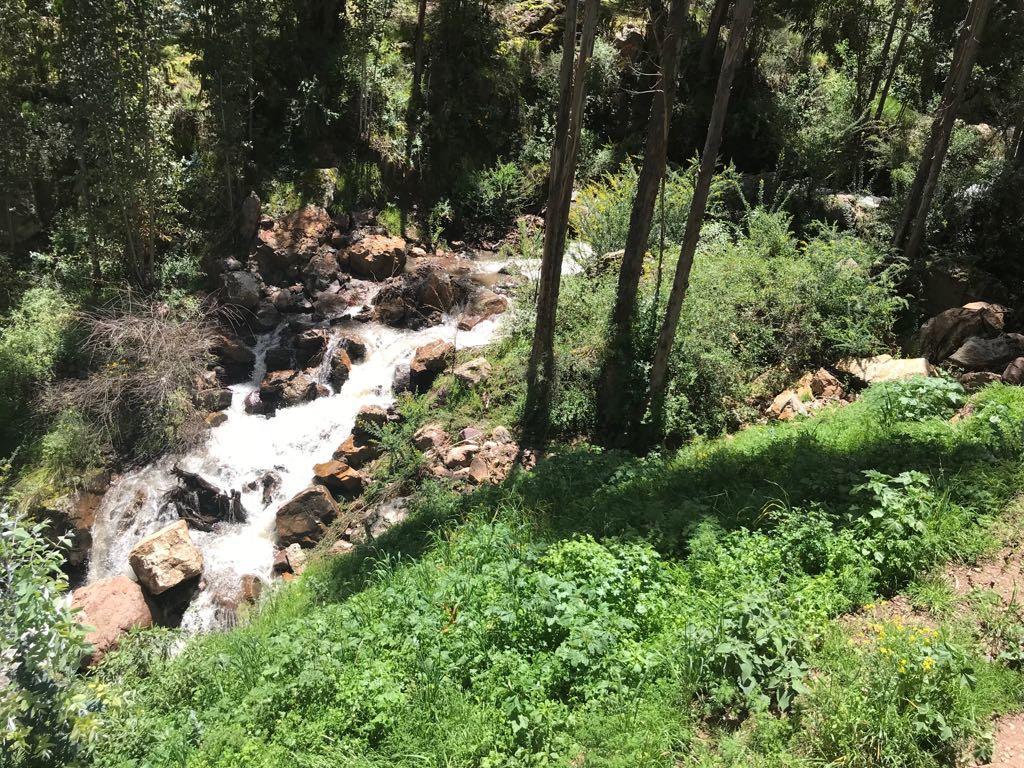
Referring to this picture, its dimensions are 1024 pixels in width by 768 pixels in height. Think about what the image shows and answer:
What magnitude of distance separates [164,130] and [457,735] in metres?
15.3

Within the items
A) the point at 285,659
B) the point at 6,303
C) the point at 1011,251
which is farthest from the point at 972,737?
the point at 6,303

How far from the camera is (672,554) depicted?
20.8ft

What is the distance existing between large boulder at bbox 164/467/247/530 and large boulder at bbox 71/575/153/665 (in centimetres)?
154

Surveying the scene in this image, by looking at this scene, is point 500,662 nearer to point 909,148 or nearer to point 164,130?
point 164,130

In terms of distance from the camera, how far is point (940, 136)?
39.2 feet

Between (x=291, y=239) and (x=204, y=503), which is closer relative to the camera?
(x=204, y=503)

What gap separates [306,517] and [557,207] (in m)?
6.34

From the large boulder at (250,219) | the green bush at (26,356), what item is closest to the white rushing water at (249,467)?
the green bush at (26,356)

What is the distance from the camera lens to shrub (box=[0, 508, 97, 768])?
4211 millimetres

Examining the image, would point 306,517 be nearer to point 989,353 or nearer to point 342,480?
point 342,480

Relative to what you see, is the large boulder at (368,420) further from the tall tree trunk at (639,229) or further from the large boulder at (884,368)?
the large boulder at (884,368)

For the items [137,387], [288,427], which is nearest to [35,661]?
[288,427]

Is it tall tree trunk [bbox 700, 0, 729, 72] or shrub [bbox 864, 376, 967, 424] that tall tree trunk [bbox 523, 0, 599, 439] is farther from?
tall tree trunk [bbox 700, 0, 729, 72]

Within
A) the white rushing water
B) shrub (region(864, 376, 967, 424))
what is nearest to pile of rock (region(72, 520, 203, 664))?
the white rushing water
